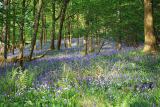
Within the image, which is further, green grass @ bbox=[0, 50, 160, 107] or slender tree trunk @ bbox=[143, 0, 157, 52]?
slender tree trunk @ bbox=[143, 0, 157, 52]

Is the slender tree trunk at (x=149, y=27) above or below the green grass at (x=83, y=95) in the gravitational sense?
above

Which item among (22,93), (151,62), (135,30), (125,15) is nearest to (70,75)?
(22,93)

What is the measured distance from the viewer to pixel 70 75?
4918mm

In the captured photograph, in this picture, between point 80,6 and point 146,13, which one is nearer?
point 146,13

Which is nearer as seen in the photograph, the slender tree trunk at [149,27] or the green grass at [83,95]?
the green grass at [83,95]

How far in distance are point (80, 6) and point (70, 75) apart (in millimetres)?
7561

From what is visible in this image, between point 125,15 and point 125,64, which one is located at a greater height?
point 125,15

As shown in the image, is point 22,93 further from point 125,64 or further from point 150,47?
point 150,47

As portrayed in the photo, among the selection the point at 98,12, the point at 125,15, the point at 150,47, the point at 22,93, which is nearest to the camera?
the point at 22,93

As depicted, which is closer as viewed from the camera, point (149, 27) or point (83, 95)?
point (83, 95)

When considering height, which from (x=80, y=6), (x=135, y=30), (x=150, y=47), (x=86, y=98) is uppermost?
(x=80, y=6)

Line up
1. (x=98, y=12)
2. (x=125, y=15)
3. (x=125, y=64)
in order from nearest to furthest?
(x=125, y=64) < (x=98, y=12) < (x=125, y=15)

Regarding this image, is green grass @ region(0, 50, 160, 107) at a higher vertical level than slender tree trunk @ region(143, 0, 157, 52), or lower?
lower

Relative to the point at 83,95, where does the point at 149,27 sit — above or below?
above
